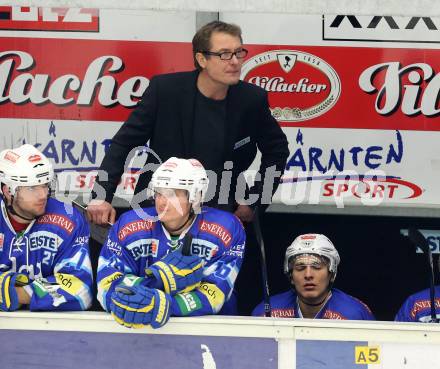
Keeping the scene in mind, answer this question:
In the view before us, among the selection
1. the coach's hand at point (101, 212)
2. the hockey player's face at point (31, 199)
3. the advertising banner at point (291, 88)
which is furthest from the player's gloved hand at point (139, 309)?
the advertising banner at point (291, 88)

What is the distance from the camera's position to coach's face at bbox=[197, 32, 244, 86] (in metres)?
4.49

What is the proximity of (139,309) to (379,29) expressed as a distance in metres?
2.37

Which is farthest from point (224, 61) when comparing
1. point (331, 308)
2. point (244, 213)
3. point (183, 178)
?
point (331, 308)

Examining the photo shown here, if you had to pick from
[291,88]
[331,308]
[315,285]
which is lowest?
[331,308]

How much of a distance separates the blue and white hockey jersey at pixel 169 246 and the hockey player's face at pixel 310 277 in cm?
56

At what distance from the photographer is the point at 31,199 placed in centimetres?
433

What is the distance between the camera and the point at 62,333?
3795 millimetres

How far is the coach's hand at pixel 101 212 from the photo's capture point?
15.0 ft

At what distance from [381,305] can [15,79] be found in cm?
227

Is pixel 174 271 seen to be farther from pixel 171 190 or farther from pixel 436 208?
pixel 436 208

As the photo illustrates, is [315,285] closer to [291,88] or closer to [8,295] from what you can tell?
[291,88]

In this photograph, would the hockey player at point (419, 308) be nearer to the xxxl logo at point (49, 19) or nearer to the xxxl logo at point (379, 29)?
the xxxl logo at point (379, 29)

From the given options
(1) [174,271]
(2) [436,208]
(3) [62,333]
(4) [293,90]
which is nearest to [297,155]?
(4) [293,90]

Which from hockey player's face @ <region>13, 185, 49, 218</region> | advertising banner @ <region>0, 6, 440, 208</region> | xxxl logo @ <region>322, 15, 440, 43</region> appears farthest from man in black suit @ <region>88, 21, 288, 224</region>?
xxxl logo @ <region>322, 15, 440, 43</region>
